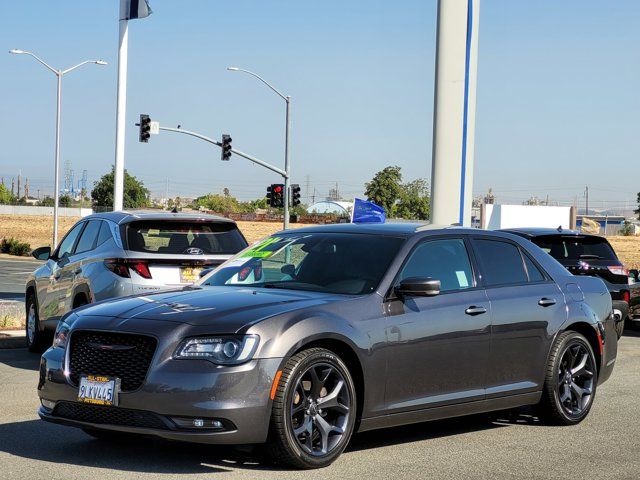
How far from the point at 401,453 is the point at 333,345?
1.03m

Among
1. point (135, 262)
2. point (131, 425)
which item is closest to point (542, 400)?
point (131, 425)

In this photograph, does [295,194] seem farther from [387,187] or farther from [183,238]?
[387,187]

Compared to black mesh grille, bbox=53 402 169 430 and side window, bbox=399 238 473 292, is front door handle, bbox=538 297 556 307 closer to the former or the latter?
side window, bbox=399 238 473 292

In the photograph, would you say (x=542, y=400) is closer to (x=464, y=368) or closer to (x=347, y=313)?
(x=464, y=368)

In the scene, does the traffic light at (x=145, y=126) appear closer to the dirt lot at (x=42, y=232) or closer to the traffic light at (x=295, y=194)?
the traffic light at (x=295, y=194)

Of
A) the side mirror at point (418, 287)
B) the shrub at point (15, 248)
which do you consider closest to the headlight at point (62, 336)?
the side mirror at point (418, 287)

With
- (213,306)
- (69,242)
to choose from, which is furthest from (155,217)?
(213,306)

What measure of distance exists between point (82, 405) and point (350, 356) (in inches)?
67.8

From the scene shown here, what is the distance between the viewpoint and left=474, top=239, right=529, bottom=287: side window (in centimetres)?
856

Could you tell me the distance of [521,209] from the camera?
47.3 metres

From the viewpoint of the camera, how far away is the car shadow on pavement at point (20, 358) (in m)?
12.3

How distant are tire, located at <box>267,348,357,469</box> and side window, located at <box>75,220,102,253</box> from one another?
241 inches

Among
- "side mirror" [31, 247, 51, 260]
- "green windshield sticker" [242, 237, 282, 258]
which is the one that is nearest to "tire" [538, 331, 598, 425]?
"green windshield sticker" [242, 237, 282, 258]

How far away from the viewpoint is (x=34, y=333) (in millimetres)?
13672
